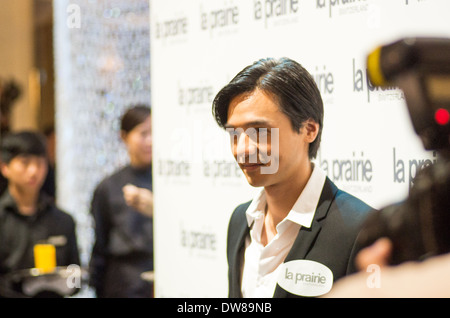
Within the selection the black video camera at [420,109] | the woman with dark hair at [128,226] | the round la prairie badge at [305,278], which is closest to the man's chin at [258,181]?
the round la prairie badge at [305,278]

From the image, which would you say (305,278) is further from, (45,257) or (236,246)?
(45,257)

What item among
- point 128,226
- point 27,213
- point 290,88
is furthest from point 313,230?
point 27,213

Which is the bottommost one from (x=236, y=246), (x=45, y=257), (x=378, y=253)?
(x=45, y=257)

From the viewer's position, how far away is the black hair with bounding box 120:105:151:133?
2.87 metres

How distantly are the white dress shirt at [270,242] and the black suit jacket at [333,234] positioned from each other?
23 millimetres

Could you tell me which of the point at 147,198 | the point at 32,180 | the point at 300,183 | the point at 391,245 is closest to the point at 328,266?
the point at 300,183

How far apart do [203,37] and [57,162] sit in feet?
8.22

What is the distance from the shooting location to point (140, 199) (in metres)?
2.68

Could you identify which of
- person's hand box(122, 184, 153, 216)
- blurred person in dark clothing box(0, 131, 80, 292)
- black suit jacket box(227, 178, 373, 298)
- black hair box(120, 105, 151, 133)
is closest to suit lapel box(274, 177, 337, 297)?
black suit jacket box(227, 178, 373, 298)

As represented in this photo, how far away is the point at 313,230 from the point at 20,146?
1834mm

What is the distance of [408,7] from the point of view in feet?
4.85

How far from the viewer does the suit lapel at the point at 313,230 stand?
63.0 inches

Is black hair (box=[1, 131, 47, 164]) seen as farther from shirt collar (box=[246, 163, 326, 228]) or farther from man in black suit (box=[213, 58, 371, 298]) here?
shirt collar (box=[246, 163, 326, 228])

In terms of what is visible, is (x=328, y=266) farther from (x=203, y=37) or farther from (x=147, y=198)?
(x=147, y=198)
